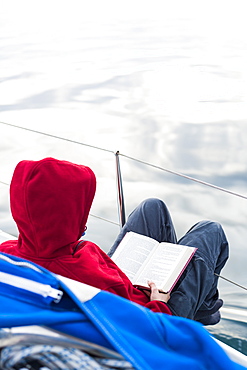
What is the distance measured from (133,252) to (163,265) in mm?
101

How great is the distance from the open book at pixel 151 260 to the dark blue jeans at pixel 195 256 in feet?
0.10

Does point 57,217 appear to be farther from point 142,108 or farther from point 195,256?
point 142,108

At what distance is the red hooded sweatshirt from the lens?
1.25 metres

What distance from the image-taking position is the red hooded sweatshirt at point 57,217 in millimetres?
1248

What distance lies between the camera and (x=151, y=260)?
169cm

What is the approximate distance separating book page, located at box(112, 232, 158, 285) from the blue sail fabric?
2.37 ft

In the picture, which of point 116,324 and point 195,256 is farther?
point 195,256

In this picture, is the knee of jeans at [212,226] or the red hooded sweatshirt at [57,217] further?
the knee of jeans at [212,226]

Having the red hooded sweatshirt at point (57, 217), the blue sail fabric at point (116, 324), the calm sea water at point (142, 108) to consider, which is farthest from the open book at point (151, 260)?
the blue sail fabric at point (116, 324)

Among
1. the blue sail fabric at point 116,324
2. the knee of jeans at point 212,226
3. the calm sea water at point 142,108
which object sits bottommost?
the calm sea water at point 142,108

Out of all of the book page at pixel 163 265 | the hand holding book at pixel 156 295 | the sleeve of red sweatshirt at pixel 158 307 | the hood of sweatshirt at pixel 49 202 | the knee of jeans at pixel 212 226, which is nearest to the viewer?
the hood of sweatshirt at pixel 49 202

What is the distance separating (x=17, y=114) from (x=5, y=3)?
7.14m

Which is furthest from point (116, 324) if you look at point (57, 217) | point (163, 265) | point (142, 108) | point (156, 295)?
point (142, 108)

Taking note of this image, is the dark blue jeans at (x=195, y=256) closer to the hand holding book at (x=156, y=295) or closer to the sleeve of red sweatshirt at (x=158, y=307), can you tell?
the hand holding book at (x=156, y=295)
